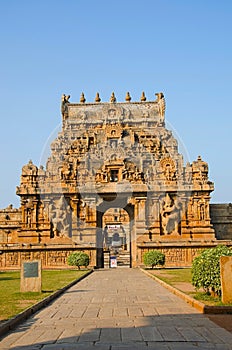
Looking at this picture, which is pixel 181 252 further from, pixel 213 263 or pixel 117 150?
pixel 213 263

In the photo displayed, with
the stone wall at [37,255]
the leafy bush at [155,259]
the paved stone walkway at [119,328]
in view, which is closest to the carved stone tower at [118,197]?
the stone wall at [37,255]

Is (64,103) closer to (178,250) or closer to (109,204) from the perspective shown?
(109,204)

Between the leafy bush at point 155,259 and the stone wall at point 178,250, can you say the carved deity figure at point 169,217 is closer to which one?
the stone wall at point 178,250

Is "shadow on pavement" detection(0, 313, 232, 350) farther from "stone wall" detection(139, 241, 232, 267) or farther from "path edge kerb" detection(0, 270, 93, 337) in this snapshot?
"stone wall" detection(139, 241, 232, 267)

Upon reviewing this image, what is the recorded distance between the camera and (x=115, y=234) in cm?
7431

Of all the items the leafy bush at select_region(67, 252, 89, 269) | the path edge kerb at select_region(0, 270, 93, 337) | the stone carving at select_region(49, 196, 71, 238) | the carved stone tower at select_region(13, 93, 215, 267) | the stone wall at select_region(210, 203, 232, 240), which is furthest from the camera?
the stone wall at select_region(210, 203, 232, 240)

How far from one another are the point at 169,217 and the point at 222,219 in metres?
7.79

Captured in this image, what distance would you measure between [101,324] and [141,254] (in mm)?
29114

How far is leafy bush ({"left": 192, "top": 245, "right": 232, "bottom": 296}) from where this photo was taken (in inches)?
532

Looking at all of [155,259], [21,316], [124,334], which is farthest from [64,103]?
[124,334]

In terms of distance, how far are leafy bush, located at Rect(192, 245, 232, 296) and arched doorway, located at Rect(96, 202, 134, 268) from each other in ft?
87.6

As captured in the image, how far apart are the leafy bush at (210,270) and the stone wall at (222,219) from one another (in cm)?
3304

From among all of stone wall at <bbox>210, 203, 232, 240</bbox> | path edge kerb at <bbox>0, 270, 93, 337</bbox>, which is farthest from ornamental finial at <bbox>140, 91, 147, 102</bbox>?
path edge kerb at <bbox>0, 270, 93, 337</bbox>

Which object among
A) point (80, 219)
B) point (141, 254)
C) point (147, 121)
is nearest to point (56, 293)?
point (141, 254)
